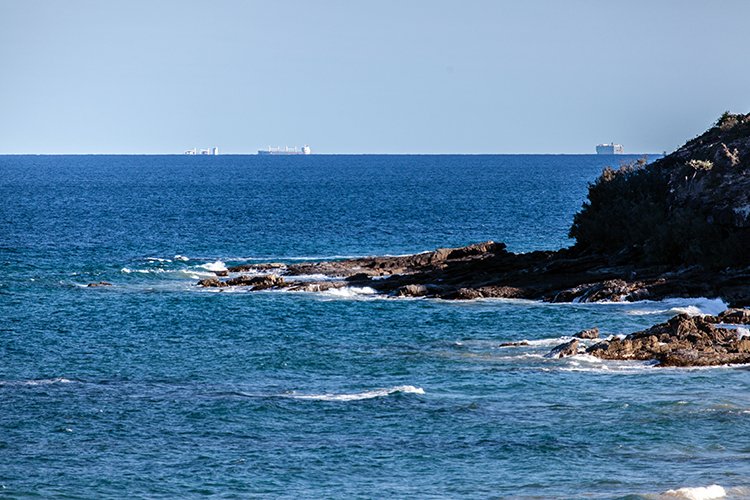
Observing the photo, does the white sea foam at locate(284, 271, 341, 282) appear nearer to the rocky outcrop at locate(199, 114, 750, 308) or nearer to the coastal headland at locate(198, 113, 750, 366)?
the coastal headland at locate(198, 113, 750, 366)

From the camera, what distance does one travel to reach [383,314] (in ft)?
195

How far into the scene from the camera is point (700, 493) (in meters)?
29.8

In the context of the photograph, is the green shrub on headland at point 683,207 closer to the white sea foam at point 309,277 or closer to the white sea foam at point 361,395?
the white sea foam at point 309,277

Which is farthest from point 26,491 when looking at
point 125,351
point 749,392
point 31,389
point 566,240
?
point 566,240

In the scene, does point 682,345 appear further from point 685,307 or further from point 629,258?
point 629,258

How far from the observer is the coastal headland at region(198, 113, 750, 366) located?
60.9m

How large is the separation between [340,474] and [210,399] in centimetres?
966

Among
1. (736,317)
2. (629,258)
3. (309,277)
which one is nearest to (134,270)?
(309,277)

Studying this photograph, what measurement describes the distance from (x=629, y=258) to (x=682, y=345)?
2192 cm

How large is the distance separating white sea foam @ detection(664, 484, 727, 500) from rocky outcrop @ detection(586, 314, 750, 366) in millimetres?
15000

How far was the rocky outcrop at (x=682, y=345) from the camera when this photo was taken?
45.0m

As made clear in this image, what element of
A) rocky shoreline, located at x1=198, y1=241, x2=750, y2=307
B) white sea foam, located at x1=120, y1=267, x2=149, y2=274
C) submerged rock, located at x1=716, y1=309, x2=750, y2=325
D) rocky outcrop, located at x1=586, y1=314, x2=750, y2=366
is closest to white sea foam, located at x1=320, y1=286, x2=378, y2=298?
rocky shoreline, located at x1=198, y1=241, x2=750, y2=307

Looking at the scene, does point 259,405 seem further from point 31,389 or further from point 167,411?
point 31,389

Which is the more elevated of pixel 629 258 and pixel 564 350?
pixel 629 258
